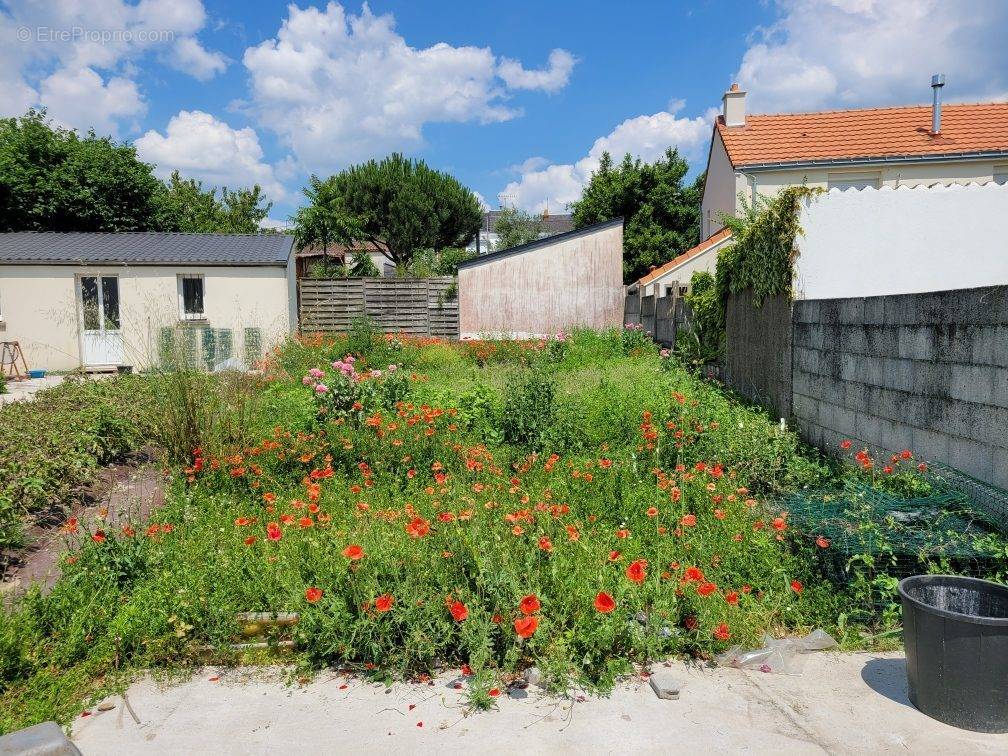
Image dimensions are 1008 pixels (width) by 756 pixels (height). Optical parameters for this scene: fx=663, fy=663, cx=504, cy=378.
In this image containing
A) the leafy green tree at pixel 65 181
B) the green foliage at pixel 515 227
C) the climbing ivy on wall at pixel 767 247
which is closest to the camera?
the climbing ivy on wall at pixel 767 247

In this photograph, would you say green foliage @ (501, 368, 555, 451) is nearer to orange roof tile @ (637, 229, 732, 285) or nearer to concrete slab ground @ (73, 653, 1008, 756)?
concrete slab ground @ (73, 653, 1008, 756)

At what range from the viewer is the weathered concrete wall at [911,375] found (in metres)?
3.71

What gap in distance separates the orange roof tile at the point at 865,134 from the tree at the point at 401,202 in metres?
15.8

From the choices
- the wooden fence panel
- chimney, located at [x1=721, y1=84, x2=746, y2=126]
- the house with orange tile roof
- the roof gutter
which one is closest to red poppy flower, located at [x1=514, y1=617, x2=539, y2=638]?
the house with orange tile roof

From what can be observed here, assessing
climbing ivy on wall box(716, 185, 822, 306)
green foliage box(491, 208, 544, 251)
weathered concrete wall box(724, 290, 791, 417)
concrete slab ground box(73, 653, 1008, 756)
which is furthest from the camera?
green foliage box(491, 208, 544, 251)

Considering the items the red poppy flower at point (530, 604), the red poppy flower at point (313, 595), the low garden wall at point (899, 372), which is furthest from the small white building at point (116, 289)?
the red poppy flower at point (530, 604)

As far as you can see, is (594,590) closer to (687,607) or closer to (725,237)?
(687,607)

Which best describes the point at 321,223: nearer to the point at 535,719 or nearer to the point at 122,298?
the point at 122,298

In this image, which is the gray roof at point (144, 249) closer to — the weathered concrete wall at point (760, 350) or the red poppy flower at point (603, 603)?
the weathered concrete wall at point (760, 350)

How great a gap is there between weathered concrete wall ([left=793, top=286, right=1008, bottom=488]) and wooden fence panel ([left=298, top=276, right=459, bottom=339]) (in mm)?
12098

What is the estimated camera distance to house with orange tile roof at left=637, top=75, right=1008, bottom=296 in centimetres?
1447

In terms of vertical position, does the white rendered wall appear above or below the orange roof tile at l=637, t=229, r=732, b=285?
below

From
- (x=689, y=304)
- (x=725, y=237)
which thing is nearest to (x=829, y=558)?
(x=689, y=304)

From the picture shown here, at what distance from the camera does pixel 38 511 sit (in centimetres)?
461
